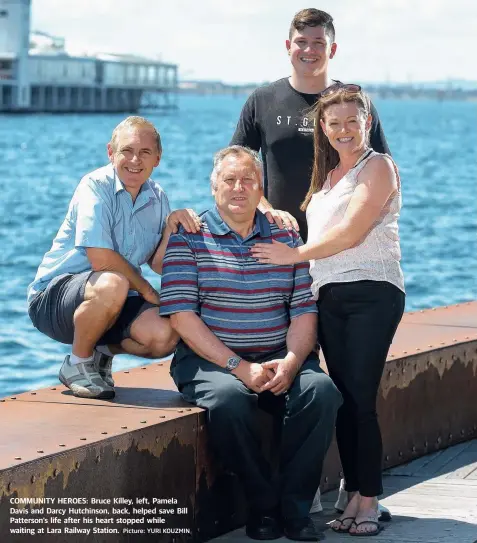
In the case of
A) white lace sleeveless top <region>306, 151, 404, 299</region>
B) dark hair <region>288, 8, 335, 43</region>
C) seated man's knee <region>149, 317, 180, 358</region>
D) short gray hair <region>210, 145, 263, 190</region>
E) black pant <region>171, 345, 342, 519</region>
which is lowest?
black pant <region>171, 345, 342, 519</region>

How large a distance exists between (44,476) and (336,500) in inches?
70.7

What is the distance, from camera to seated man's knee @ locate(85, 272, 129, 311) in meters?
5.20

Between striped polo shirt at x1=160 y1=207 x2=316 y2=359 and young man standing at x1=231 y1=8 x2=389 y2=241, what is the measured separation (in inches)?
27.4

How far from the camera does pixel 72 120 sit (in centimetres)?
11550

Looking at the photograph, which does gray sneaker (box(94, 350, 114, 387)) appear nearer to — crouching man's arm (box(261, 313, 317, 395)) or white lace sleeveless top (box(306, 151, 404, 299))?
crouching man's arm (box(261, 313, 317, 395))

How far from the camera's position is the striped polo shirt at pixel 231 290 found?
5105 mm

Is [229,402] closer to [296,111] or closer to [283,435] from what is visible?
[283,435]

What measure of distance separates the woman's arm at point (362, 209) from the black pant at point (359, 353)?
0.15 meters

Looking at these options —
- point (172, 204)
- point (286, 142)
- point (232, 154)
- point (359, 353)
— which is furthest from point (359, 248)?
point (172, 204)

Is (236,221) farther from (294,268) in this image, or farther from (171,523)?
(171,523)

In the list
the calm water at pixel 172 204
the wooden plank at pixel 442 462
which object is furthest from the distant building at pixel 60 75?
the wooden plank at pixel 442 462

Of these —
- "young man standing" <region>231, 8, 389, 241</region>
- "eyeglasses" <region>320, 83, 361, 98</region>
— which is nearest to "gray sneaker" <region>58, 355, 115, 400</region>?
"young man standing" <region>231, 8, 389, 241</region>

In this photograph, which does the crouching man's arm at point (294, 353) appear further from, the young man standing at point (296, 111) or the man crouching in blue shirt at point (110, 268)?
the young man standing at point (296, 111)

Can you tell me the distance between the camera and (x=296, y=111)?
19.1ft
